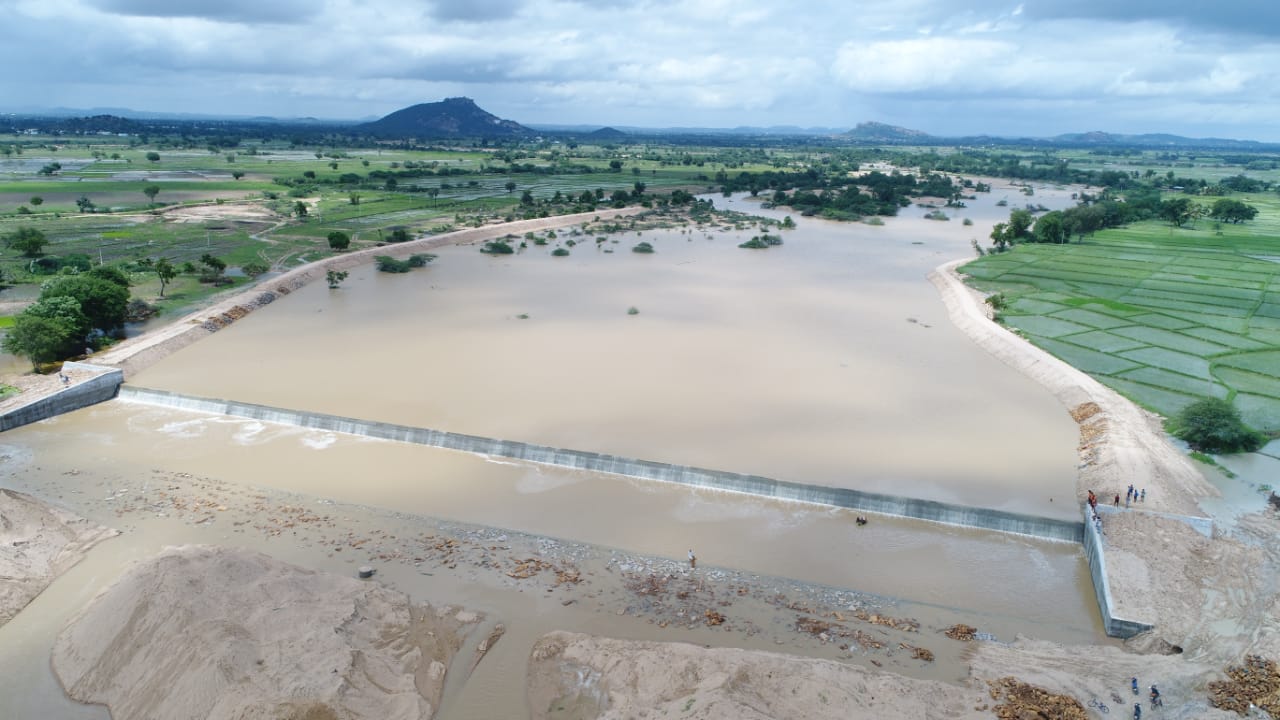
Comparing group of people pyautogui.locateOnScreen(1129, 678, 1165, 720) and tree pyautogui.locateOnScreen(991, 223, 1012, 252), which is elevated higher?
tree pyautogui.locateOnScreen(991, 223, 1012, 252)

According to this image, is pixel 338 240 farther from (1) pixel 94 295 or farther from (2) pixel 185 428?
(2) pixel 185 428

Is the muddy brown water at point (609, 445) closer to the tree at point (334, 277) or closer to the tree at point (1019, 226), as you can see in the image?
the tree at point (334, 277)

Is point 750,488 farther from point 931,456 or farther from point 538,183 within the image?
point 538,183

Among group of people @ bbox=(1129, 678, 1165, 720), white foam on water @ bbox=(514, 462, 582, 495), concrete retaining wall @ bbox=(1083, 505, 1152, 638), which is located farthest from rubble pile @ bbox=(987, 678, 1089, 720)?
white foam on water @ bbox=(514, 462, 582, 495)

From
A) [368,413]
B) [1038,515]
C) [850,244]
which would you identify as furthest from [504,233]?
[1038,515]

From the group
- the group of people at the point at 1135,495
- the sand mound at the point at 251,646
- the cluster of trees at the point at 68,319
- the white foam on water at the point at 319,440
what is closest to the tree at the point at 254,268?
the cluster of trees at the point at 68,319

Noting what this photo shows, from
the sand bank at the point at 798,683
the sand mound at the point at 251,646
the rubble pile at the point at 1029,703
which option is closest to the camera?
the sand mound at the point at 251,646

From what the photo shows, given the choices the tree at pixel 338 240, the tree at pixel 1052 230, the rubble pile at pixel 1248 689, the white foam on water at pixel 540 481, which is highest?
the tree at pixel 1052 230

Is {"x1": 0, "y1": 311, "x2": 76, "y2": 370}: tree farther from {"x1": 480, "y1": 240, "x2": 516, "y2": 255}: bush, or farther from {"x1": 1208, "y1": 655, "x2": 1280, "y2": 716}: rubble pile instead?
{"x1": 1208, "y1": 655, "x2": 1280, "y2": 716}: rubble pile
